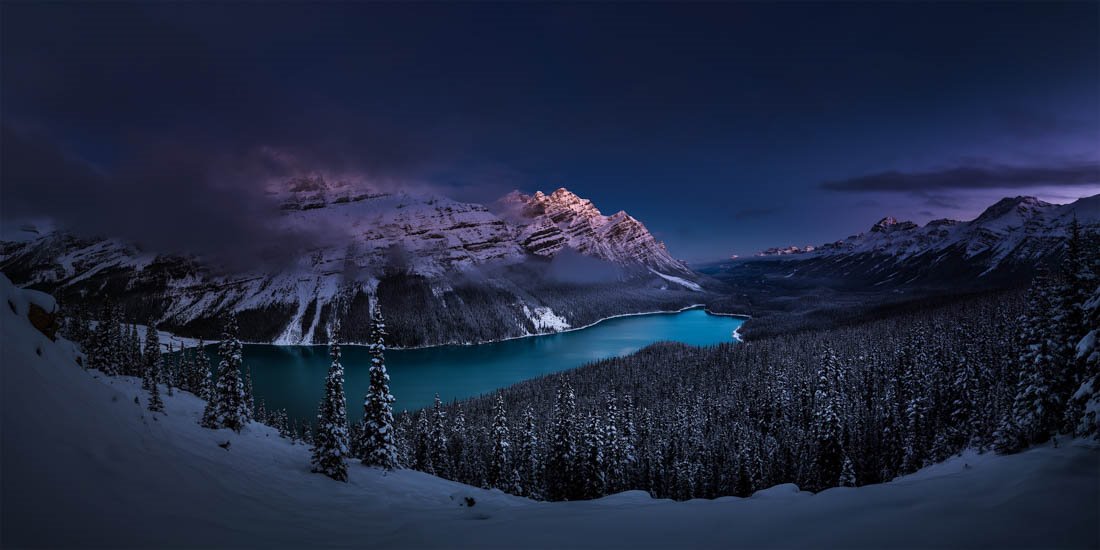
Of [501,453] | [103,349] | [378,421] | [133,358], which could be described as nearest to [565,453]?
[501,453]

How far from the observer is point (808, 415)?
263ft

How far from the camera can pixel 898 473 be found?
52.0 metres

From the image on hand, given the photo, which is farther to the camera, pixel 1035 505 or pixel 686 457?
pixel 686 457

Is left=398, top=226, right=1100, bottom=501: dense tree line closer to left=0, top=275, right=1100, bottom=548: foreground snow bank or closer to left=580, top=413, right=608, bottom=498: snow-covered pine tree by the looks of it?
left=580, top=413, right=608, bottom=498: snow-covered pine tree

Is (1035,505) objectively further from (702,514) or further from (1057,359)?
(1057,359)

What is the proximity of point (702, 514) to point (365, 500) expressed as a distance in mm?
15799

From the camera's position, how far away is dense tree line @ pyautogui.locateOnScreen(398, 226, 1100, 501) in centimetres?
2009

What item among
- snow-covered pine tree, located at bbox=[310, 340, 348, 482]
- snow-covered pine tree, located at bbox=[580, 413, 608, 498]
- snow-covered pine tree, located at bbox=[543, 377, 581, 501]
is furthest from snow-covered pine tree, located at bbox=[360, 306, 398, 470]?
snow-covered pine tree, located at bbox=[580, 413, 608, 498]

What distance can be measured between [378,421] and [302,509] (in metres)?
16.7

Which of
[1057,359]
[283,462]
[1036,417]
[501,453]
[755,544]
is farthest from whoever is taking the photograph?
[501,453]

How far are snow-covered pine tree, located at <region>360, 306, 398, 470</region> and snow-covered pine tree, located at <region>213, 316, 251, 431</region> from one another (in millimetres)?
10922

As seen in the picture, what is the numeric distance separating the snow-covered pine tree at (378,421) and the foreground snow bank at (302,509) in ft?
50.2

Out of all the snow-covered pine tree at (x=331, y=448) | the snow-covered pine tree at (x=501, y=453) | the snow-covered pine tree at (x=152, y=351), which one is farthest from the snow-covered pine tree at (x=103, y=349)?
the snow-covered pine tree at (x=501, y=453)

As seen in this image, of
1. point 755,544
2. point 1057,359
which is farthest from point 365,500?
point 1057,359
